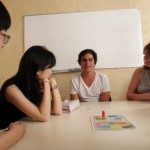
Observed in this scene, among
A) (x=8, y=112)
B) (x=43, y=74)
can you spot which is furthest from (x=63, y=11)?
(x=8, y=112)

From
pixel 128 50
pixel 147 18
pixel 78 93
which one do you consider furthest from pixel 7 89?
pixel 147 18

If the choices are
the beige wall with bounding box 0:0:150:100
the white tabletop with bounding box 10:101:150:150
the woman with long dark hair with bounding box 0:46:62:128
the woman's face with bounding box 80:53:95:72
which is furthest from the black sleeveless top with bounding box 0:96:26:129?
the beige wall with bounding box 0:0:150:100

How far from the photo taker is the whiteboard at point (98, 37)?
276cm

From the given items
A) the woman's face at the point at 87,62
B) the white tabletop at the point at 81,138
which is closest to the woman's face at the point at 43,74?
the white tabletop at the point at 81,138

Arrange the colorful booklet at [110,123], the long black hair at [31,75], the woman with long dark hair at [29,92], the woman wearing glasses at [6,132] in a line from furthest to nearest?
the long black hair at [31,75], the woman with long dark hair at [29,92], the colorful booklet at [110,123], the woman wearing glasses at [6,132]

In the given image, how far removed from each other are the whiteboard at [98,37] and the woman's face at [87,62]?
44 cm

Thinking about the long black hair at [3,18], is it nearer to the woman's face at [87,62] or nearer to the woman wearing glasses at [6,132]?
the woman wearing glasses at [6,132]

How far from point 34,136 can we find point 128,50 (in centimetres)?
225

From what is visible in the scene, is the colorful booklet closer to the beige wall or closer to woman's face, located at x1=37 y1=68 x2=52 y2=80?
woman's face, located at x1=37 y1=68 x2=52 y2=80

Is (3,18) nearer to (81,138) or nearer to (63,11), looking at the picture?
(81,138)

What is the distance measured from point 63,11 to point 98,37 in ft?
2.13

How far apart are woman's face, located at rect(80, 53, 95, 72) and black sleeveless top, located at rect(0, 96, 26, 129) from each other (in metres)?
1.19

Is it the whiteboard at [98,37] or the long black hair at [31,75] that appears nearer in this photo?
the long black hair at [31,75]

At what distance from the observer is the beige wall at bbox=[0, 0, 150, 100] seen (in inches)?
109
